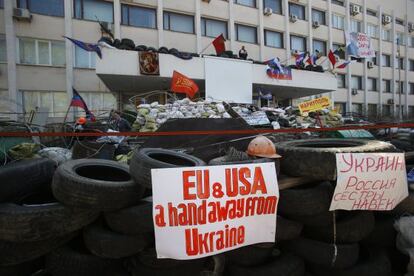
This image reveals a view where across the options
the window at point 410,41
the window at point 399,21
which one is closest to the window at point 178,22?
the window at point 399,21

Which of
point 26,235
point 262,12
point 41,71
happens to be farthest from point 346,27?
point 26,235

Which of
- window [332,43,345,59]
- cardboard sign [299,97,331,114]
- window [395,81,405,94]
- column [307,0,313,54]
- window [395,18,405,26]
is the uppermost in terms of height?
window [395,18,405,26]

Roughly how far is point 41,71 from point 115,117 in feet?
37.8

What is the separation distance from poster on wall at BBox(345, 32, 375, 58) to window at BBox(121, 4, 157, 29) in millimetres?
15095

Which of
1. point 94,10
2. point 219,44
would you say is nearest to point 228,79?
point 219,44

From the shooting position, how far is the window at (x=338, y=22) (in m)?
32.2

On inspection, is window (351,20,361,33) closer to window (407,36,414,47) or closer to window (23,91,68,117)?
window (407,36,414,47)

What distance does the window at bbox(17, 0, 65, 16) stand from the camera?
19.6 m

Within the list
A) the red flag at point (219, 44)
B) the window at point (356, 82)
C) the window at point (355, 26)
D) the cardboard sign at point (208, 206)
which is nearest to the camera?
the cardboard sign at point (208, 206)

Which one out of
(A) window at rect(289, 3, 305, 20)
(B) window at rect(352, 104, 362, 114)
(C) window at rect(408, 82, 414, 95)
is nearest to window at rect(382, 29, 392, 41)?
(C) window at rect(408, 82, 414, 95)

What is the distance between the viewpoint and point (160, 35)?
22328mm

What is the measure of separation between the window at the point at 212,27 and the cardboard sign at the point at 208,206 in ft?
75.8

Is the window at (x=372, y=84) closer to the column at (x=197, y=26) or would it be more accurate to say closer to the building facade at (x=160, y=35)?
the building facade at (x=160, y=35)

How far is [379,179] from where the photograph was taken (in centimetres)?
300
